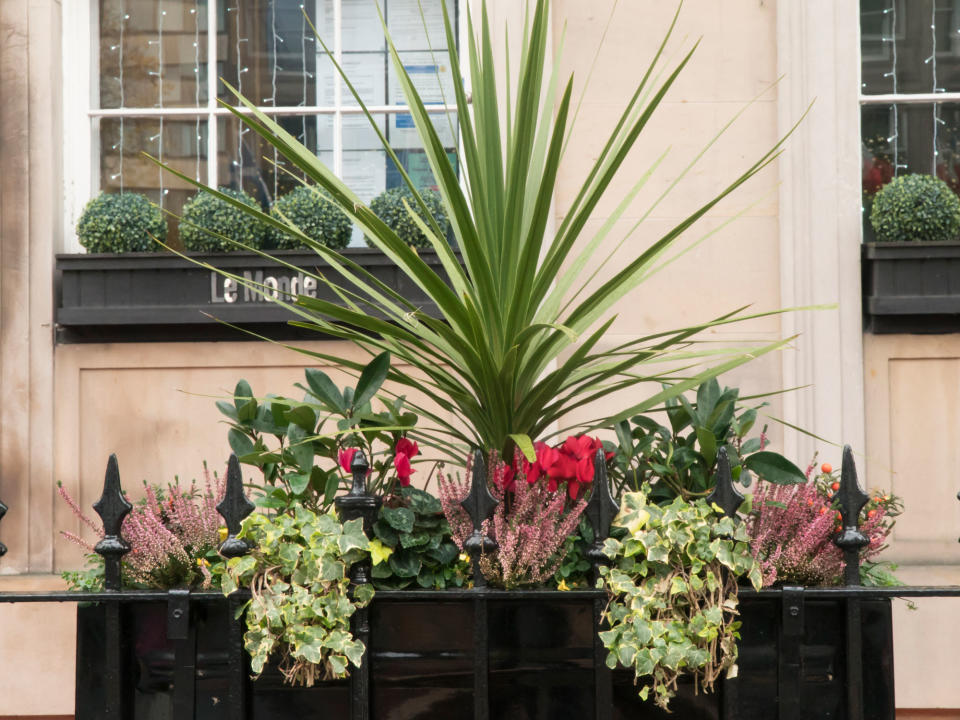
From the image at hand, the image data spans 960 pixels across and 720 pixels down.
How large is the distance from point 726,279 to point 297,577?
2.74m

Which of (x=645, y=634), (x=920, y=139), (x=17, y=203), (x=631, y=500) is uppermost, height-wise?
(x=920, y=139)

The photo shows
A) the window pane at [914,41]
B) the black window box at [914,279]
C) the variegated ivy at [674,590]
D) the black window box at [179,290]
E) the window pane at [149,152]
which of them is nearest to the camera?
the variegated ivy at [674,590]

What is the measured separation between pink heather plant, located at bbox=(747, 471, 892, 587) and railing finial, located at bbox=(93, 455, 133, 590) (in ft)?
4.81

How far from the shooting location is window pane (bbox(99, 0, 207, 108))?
459 centimetres

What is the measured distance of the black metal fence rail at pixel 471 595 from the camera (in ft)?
7.11

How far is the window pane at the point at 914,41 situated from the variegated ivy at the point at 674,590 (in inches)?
125

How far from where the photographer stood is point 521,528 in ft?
7.23

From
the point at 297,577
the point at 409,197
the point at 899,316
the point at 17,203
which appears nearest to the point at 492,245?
the point at 297,577

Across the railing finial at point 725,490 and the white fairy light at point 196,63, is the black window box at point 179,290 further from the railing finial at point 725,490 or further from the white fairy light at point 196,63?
the railing finial at point 725,490

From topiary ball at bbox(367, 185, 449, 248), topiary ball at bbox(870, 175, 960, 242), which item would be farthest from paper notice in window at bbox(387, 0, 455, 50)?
topiary ball at bbox(870, 175, 960, 242)

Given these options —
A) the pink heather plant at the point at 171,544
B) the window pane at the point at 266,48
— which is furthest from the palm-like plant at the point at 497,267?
the window pane at the point at 266,48

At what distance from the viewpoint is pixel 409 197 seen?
14.3 feet

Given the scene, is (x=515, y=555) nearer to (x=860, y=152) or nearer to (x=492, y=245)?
(x=492, y=245)

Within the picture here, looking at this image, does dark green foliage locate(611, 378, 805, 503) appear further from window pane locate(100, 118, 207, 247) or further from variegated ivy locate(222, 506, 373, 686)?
window pane locate(100, 118, 207, 247)
